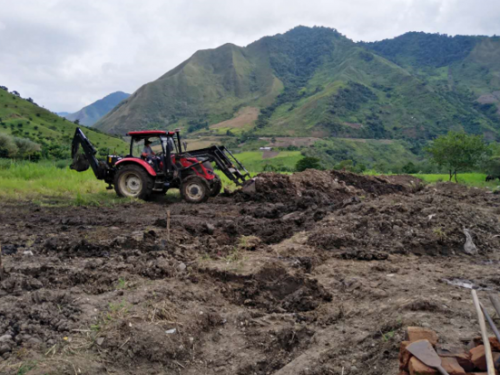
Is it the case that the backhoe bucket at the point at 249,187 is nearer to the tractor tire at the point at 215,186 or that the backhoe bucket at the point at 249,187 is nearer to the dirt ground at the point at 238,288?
the tractor tire at the point at 215,186

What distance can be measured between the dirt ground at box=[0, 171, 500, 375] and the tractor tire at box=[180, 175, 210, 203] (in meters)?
2.34

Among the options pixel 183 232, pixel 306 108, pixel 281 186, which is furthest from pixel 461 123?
pixel 183 232

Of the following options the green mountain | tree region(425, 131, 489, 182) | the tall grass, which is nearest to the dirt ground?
the tall grass

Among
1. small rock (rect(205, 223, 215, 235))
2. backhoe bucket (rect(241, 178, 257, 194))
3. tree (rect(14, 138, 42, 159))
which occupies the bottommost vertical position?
small rock (rect(205, 223, 215, 235))

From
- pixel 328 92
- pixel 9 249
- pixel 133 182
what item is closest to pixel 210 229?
pixel 9 249

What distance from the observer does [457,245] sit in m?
7.05

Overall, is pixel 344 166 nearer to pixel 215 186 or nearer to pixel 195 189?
pixel 215 186

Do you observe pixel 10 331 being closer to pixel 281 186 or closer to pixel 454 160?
pixel 281 186

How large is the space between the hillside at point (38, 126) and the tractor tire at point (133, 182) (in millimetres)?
29605

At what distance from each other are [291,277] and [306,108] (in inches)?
3837

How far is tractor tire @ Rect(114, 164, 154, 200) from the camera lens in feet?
37.8

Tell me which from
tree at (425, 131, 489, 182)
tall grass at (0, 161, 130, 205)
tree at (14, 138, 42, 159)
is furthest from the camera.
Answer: tree at (14, 138, 42, 159)

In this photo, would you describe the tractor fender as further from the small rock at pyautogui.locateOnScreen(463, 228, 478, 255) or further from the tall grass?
the small rock at pyautogui.locateOnScreen(463, 228, 478, 255)

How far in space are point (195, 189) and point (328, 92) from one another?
9753 centimetres
